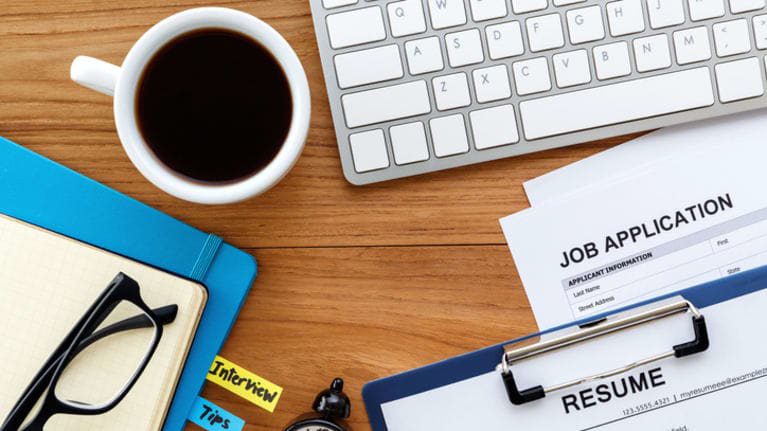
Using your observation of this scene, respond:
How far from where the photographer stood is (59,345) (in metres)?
0.51

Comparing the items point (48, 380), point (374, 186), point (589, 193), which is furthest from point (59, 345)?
point (589, 193)

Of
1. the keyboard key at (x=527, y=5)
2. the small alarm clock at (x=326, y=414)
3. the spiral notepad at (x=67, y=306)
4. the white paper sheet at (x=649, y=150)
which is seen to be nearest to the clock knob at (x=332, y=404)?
the small alarm clock at (x=326, y=414)

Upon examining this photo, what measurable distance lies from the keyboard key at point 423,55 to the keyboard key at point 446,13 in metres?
0.01

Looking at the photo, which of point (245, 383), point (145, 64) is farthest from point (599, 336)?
point (145, 64)

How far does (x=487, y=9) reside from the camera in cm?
51

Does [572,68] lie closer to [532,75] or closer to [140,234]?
[532,75]

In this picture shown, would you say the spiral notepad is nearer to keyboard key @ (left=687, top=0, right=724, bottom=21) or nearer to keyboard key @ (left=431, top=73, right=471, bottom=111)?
keyboard key @ (left=431, top=73, right=471, bottom=111)

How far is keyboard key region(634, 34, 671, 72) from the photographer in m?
0.52

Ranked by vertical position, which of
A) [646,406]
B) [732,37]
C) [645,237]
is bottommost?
[646,406]

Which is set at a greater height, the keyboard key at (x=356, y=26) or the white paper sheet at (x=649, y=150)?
the keyboard key at (x=356, y=26)

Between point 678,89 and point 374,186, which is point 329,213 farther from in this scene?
point 678,89

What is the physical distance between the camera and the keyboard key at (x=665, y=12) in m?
0.52

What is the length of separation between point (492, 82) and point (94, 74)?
28cm

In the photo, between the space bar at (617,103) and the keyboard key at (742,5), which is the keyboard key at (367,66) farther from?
the keyboard key at (742,5)
